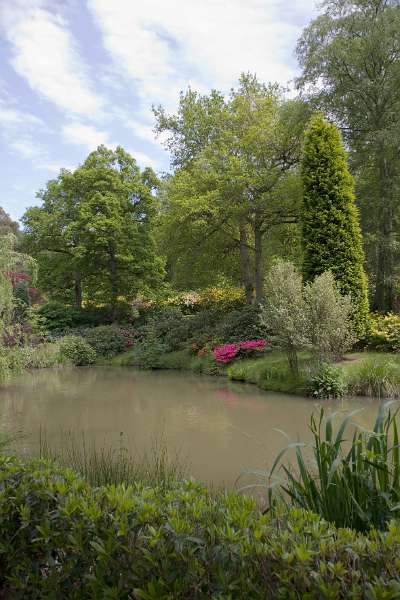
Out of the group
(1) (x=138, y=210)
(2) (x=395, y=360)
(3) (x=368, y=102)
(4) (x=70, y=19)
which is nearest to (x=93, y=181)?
(1) (x=138, y=210)

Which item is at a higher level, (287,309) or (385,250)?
(385,250)

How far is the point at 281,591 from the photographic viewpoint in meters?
1.60

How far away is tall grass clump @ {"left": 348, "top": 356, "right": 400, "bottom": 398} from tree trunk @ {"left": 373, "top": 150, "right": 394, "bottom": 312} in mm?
5254

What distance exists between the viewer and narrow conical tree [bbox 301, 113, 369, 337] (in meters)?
13.3

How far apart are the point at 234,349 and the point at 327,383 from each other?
5.38 meters

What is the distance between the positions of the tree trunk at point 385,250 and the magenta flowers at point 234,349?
161 inches

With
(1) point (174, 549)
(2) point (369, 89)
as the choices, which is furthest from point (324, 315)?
(2) point (369, 89)

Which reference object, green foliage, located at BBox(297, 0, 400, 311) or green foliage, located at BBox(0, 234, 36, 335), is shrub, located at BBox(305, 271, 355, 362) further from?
green foliage, located at BBox(0, 234, 36, 335)

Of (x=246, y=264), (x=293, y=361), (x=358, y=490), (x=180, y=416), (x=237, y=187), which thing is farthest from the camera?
(x=246, y=264)

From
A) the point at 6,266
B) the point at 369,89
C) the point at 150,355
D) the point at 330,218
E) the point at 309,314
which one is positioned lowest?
the point at 150,355

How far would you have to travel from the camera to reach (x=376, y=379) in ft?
33.0

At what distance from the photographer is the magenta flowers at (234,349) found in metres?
15.0

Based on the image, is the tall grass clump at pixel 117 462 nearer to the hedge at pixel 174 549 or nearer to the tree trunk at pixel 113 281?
the hedge at pixel 174 549

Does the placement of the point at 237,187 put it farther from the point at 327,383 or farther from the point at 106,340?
the point at 106,340
